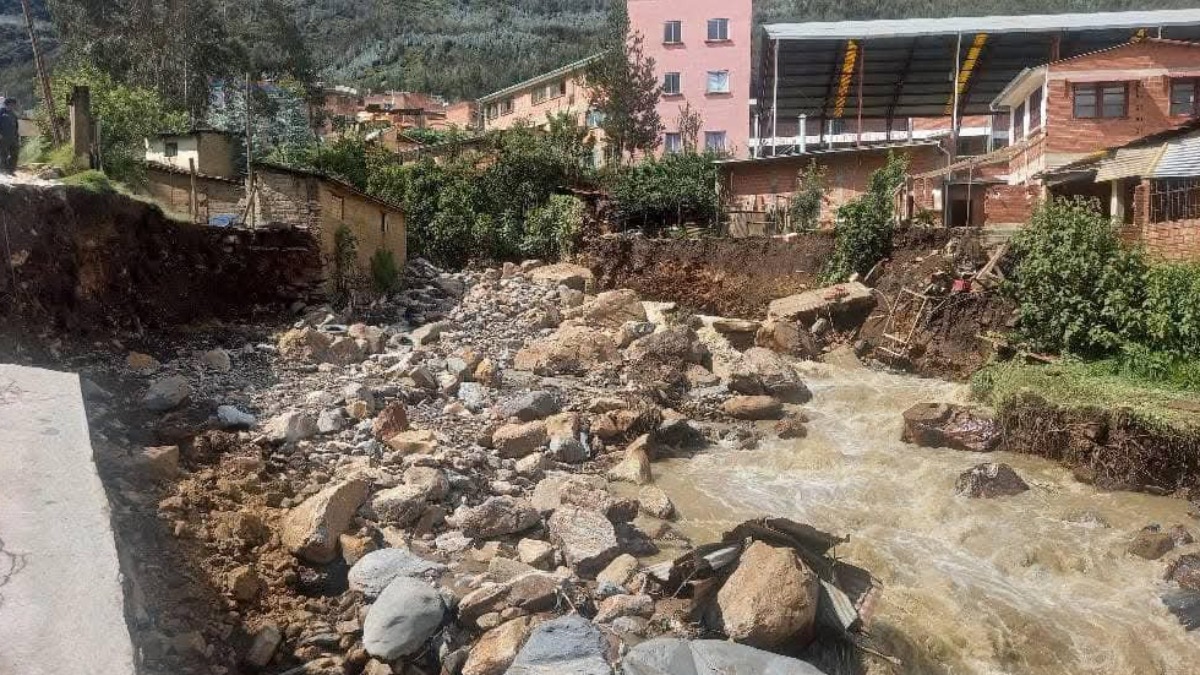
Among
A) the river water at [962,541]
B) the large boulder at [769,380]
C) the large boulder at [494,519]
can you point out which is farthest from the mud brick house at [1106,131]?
the large boulder at [494,519]

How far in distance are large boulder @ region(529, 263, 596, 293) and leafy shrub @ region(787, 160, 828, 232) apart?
231 inches

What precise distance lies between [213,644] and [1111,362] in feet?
49.2

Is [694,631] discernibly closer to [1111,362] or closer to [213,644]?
[213,644]

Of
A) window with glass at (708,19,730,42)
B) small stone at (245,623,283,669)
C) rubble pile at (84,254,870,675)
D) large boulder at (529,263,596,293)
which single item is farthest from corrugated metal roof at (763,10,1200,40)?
small stone at (245,623,283,669)

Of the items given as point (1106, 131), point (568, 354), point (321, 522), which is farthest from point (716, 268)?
point (321, 522)

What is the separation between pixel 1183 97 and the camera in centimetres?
2006

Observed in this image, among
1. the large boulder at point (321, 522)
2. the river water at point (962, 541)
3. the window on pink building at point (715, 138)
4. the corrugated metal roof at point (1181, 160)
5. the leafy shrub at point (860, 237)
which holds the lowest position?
the river water at point (962, 541)

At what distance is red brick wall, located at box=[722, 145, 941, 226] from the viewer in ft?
80.1

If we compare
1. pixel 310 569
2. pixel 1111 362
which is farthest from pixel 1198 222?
pixel 310 569

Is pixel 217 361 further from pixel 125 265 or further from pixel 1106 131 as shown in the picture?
pixel 1106 131

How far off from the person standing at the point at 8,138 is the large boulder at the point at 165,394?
236 inches

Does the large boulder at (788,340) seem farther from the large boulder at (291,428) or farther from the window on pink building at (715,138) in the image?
the window on pink building at (715,138)

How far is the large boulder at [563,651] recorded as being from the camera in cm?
578

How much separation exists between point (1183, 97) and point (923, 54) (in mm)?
10961
